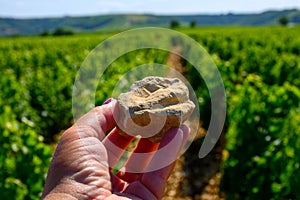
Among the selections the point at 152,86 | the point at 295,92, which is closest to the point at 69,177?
the point at 152,86

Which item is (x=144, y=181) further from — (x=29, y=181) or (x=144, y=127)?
(x=29, y=181)

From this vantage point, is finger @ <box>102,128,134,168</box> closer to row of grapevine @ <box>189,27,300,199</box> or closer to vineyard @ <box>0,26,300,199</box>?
vineyard @ <box>0,26,300,199</box>

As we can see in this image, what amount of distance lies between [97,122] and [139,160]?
371mm

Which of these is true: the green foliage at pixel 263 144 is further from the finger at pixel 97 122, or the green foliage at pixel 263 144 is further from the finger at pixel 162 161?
the finger at pixel 97 122

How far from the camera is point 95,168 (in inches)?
80.6

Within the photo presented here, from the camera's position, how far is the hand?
1.98 metres

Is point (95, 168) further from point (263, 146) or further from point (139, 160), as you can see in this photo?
point (263, 146)

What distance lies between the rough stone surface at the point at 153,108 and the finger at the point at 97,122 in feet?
0.22

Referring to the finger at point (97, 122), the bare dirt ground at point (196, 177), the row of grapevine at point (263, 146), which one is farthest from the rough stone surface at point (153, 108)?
the bare dirt ground at point (196, 177)

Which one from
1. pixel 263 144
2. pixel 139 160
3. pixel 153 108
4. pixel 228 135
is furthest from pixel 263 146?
pixel 153 108

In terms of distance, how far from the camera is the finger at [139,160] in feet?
7.64

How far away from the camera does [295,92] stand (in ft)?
17.1

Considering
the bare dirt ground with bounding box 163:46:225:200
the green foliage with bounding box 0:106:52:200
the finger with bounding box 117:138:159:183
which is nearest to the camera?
the finger with bounding box 117:138:159:183

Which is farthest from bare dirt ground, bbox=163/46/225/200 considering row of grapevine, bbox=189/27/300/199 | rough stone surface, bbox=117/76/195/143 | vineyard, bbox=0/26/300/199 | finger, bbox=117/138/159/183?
rough stone surface, bbox=117/76/195/143
